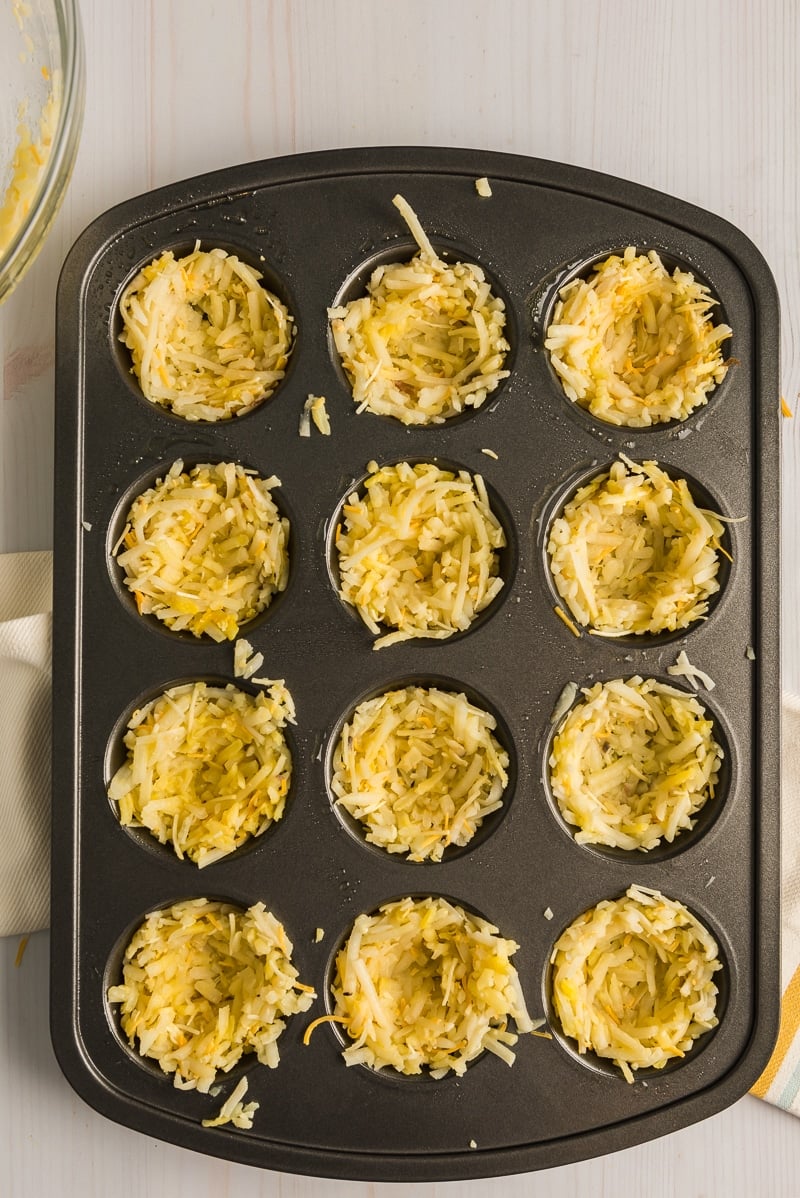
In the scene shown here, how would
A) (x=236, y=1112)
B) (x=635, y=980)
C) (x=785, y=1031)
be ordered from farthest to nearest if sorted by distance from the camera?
(x=785, y=1031), (x=635, y=980), (x=236, y=1112)

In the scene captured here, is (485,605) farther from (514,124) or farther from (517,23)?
(517,23)

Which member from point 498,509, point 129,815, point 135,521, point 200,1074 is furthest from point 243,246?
point 200,1074

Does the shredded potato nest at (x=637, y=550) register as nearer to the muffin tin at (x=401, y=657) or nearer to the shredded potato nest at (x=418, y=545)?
the muffin tin at (x=401, y=657)

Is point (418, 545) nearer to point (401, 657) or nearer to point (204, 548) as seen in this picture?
point (401, 657)

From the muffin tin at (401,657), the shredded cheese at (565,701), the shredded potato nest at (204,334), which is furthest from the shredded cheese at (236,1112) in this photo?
the shredded potato nest at (204,334)

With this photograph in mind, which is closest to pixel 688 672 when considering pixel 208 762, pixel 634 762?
pixel 634 762

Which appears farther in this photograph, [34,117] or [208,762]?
[208,762]

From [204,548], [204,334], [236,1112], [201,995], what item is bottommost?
[236,1112]
